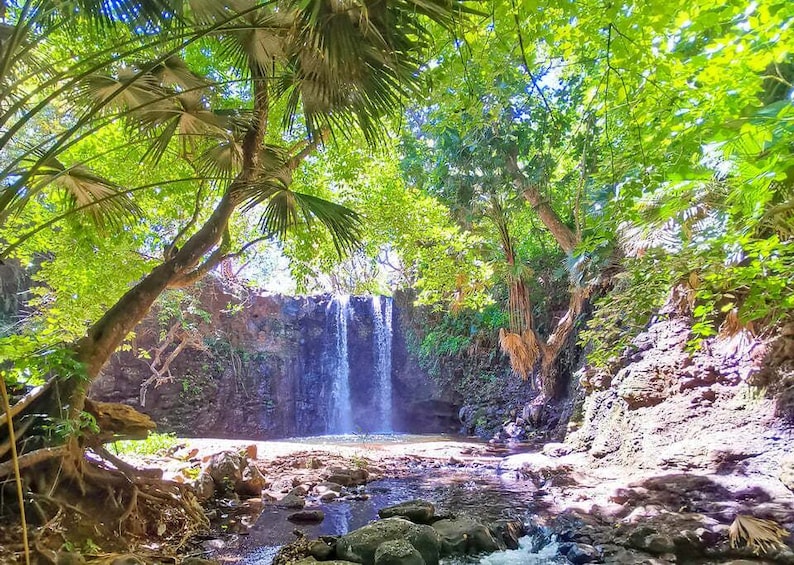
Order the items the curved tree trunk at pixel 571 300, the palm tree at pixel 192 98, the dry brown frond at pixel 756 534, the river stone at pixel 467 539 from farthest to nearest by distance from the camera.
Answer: the curved tree trunk at pixel 571 300 → the river stone at pixel 467 539 → the dry brown frond at pixel 756 534 → the palm tree at pixel 192 98

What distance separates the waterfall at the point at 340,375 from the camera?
59.8 feet

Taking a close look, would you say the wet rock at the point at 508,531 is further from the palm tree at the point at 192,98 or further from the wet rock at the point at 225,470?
the wet rock at the point at 225,470

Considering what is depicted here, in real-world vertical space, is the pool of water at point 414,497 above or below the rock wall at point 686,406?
below

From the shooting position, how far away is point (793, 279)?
3.39 metres

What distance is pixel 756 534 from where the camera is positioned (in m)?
4.14

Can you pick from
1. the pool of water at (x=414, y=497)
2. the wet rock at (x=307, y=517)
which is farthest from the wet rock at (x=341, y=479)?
the wet rock at (x=307, y=517)

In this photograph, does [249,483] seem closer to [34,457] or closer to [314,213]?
[34,457]

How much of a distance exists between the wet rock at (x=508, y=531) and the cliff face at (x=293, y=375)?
11.8 m

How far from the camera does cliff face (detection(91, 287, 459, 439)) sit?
16.4 meters

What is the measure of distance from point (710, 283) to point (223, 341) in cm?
1656

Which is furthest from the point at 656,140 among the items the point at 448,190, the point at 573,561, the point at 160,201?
the point at 448,190

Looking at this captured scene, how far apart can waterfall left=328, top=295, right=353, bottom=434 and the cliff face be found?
0.04 meters

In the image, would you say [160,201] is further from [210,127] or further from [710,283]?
[710,283]

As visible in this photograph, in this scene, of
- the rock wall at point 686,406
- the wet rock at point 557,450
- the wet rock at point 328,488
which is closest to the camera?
the rock wall at point 686,406
